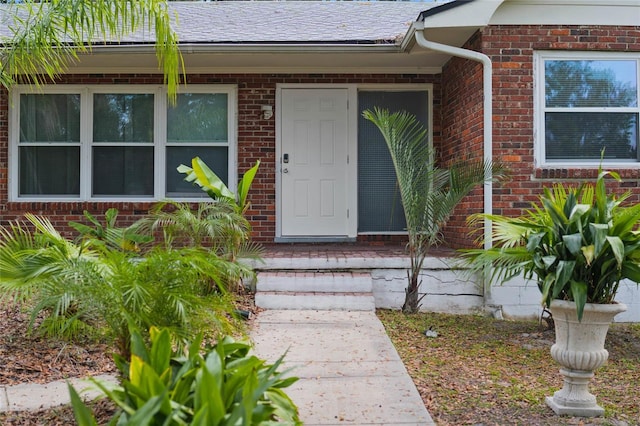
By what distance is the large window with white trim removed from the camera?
337 inches

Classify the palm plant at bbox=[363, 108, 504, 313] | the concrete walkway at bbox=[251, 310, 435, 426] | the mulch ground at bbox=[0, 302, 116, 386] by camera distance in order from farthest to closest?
the palm plant at bbox=[363, 108, 504, 313] → the mulch ground at bbox=[0, 302, 116, 386] → the concrete walkway at bbox=[251, 310, 435, 426]

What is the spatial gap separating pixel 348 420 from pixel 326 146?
18.7 ft

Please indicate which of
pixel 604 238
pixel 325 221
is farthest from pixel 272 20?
pixel 604 238

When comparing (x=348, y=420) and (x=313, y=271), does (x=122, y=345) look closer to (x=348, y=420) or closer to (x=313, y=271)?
(x=348, y=420)

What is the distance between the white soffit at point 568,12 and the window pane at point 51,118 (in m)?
5.87

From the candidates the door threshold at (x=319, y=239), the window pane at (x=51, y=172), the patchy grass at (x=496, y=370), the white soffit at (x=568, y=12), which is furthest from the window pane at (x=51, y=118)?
the white soffit at (x=568, y=12)

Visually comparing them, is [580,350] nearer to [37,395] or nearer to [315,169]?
[37,395]

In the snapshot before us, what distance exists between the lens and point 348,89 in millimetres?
8656

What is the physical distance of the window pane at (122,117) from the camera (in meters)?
8.57

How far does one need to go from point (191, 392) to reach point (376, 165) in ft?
21.7

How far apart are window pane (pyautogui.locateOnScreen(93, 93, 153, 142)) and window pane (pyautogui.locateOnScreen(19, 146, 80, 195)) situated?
1.70ft

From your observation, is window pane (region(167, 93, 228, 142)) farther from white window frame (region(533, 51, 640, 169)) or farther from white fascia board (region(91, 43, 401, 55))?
white window frame (region(533, 51, 640, 169))

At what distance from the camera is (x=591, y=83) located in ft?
22.2

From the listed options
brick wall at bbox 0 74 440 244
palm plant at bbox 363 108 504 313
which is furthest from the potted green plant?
brick wall at bbox 0 74 440 244
